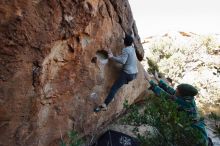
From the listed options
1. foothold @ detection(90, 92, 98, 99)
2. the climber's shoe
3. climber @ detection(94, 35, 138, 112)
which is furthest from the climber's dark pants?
foothold @ detection(90, 92, 98, 99)

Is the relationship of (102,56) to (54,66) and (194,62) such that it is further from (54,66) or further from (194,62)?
(194,62)

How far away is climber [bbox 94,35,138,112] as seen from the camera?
27.1 feet

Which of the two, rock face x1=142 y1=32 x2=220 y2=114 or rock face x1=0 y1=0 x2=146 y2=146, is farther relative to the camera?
rock face x1=142 y1=32 x2=220 y2=114

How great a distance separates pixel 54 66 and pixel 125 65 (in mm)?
2095

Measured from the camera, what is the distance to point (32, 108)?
6.91 metres

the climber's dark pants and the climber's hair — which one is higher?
the climber's hair

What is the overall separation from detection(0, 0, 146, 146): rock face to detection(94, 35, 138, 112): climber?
197 millimetres

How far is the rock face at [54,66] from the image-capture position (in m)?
6.23

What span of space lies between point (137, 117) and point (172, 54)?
49.8 ft

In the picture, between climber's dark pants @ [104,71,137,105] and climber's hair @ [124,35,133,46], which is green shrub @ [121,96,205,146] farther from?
climber's hair @ [124,35,133,46]

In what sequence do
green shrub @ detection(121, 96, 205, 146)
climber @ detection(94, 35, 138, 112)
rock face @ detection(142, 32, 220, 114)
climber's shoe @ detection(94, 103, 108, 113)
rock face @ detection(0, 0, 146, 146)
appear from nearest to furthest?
green shrub @ detection(121, 96, 205, 146) < rock face @ detection(0, 0, 146, 146) < climber @ detection(94, 35, 138, 112) < climber's shoe @ detection(94, 103, 108, 113) < rock face @ detection(142, 32, 220, 114)

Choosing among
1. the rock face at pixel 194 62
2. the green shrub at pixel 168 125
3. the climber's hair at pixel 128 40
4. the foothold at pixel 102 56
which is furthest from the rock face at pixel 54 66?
the rock face at pixel 194 62

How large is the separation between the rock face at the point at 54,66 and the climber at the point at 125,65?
0.20 meters

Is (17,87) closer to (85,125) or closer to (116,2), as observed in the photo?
(85,125)
